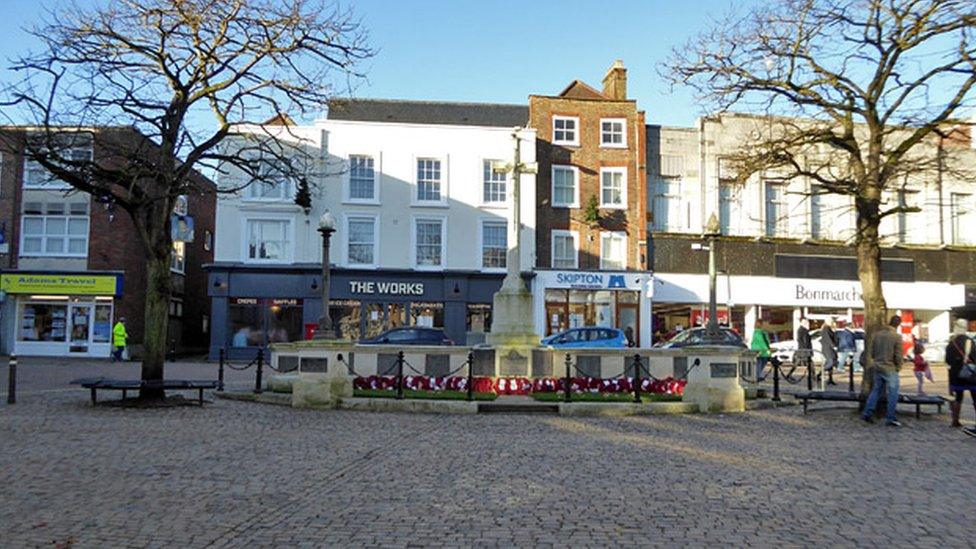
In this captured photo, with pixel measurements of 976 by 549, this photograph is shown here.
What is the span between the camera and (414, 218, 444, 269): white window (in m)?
36.2

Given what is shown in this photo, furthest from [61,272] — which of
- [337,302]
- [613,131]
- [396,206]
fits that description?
[613,131]

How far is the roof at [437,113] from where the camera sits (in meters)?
A: 39.1

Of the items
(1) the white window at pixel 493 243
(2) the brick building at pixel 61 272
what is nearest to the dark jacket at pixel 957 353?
(1) the white window at pixel 493 243

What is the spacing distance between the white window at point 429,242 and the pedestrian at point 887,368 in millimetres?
24278

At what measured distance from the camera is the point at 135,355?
1359 inches

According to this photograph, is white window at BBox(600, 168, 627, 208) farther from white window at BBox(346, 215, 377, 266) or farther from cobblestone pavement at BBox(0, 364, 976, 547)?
cobblestone pavement at BBox(0, 364, 976, 547)

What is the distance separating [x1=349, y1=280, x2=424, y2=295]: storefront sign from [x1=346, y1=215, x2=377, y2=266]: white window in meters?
0.99

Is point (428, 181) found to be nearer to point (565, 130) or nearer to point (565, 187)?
point (565, 187)

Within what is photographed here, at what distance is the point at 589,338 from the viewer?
25750mm

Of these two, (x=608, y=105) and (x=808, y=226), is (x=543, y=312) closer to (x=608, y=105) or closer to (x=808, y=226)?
(x=608, y=105)

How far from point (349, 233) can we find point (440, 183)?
478 cm

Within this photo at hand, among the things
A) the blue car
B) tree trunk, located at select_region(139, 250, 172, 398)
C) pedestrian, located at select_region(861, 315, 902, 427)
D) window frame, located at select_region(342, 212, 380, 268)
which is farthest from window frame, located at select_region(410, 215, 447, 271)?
pedestrian, located at select_region(861, 315, 902, 427)

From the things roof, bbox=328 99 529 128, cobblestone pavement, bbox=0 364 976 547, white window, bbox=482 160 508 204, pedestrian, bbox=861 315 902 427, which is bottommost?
cobblestone pavement, bbox=0 364 976 547

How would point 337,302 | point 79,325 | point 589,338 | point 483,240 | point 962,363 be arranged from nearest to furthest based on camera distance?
point 962,363 → point 589,338 → point 79,325 → point 337,302 → point 483,240
